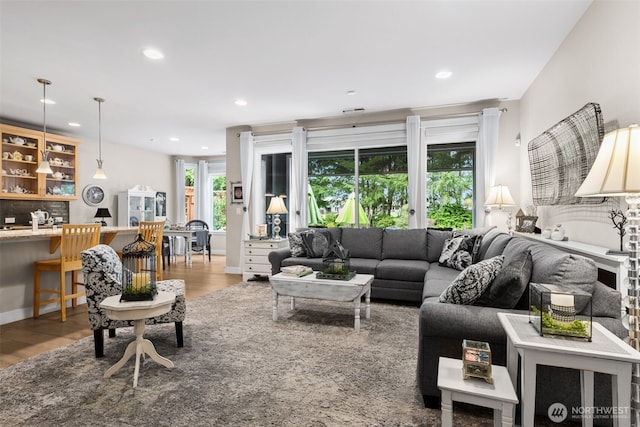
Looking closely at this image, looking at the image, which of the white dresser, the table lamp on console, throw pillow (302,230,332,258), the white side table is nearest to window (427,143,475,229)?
throw pillow (302,230,332,258)

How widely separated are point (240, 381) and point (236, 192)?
4453 mm

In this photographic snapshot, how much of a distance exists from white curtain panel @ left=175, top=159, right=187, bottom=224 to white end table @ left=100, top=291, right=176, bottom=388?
685 cm

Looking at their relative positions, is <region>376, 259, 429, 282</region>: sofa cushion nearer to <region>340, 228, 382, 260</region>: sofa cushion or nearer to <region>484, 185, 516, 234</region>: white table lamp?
<region>340, 228, 382, 260</region>: sofa cushion

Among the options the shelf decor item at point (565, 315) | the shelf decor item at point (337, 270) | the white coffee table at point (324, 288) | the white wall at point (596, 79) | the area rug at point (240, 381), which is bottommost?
the area rug at point (240, 381)

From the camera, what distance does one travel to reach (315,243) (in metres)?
4.68

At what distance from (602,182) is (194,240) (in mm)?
8337

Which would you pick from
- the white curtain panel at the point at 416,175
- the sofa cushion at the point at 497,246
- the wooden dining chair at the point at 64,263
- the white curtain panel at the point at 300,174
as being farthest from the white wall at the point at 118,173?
the sofa cushion at the point at 497,246

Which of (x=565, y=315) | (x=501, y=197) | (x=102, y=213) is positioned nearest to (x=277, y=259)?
(x=501, y=197)

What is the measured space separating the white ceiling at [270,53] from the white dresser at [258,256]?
2.14m

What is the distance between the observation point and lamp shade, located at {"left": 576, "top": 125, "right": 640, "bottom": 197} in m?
1.35

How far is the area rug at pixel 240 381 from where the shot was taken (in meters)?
1.78

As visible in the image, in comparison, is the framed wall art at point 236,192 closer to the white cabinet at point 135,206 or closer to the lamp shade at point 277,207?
the lamp shade at point 277,207

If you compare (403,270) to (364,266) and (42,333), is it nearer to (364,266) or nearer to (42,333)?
(364,266)

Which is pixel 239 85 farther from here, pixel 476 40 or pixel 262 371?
pixel 262 371
